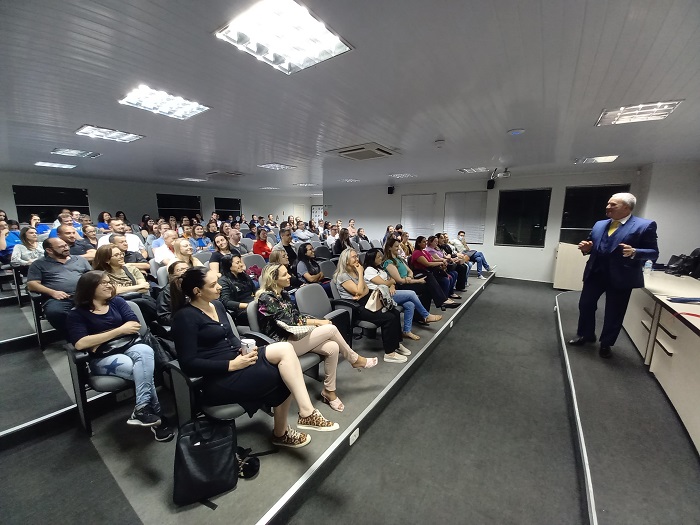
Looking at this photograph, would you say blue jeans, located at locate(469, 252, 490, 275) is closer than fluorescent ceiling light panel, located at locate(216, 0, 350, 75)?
No

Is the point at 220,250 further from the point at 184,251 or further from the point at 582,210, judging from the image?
the point at 582,210

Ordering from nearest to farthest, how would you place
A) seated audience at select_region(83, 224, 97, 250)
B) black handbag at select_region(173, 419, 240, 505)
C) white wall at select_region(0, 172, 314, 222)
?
black handbag at select_region(173, 419, 240, 505)
seated audience at select_region(83, 224, 97, 250)
white wall at select_region(0, 172, 314, 222)

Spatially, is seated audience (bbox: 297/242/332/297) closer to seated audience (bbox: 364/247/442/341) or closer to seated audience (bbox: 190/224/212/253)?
seated audience (bbox: 364/247/442/341)

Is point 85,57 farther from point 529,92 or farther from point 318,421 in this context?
point 529,92

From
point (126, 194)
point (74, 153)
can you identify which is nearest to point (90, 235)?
point (74, 153)

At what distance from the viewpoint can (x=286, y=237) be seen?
14.8 ft

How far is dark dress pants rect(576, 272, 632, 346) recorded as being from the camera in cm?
269

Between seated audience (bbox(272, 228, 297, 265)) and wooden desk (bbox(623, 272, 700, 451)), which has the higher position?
seated audience (bbox(272, 228, 297, 265))

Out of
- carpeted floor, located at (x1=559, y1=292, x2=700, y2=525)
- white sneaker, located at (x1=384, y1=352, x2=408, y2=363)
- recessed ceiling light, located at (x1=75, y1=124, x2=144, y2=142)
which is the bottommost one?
carpeted floor, located at (x1=559, y1=292, x2=700, y2=525)

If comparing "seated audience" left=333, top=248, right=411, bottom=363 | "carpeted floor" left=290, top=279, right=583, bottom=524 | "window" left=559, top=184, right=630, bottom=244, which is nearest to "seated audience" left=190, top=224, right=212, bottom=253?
"seated audience" left=333, top=248, right=411, bottom=363

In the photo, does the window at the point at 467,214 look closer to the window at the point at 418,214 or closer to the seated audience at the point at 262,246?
the window at the point at 418,214

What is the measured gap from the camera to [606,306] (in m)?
2.81

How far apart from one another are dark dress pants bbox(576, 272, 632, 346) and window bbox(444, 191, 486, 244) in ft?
15.7

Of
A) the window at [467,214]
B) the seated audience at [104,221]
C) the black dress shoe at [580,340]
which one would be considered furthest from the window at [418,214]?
the seated audience at [104,221]
